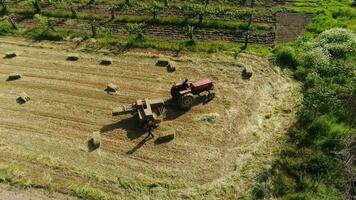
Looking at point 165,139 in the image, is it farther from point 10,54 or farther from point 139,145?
point 10,54

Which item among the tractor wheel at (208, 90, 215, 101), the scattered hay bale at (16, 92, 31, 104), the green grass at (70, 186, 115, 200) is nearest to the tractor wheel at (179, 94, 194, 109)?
the tractor wheel at (208, 90, 215, 101)

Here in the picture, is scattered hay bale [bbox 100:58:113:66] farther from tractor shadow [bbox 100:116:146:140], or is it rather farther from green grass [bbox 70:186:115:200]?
green grass [bbox 70:186:115:200]

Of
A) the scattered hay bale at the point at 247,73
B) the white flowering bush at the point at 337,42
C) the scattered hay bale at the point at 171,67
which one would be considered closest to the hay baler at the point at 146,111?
the scattered hay bale at the point at 171,67

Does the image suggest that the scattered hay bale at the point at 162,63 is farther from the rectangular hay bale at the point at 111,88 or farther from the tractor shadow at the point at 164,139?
the tractor shadow at the point at 164,139

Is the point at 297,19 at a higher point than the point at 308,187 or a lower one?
higher

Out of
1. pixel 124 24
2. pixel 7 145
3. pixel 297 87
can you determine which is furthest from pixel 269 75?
pixel 7 145

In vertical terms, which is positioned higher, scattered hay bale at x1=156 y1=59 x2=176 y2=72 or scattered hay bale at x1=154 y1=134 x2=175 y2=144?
scattered hay bale at x1=156 y1=59 x2=176 y2=72

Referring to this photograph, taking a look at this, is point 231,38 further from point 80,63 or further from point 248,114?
point 80,63
